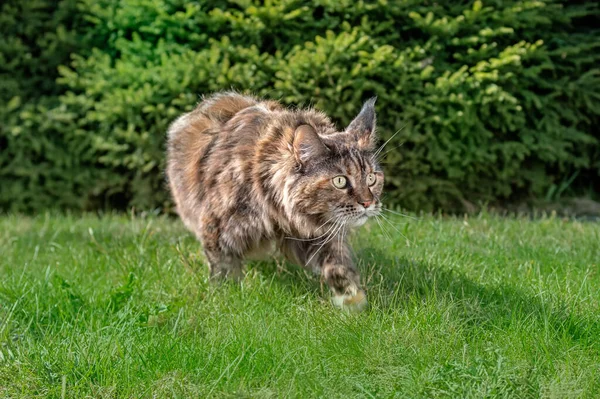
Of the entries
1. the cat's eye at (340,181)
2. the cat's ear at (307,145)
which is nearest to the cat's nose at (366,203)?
the cat's eye at (340,181)

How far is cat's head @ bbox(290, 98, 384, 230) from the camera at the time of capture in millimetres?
4094

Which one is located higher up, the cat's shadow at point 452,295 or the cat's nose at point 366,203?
the cat's nose at point 366,203

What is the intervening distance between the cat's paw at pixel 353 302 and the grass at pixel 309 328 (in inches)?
3.3

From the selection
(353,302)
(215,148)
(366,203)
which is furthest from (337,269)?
(215,148)

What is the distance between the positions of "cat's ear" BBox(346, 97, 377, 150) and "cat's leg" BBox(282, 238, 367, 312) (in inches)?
21.6

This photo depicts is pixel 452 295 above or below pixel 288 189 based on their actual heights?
below

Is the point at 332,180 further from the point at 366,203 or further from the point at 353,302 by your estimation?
the point at 353,302

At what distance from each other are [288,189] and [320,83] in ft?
12.0

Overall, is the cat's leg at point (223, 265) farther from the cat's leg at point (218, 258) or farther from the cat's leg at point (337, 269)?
the cat's leg at point (337, 269)

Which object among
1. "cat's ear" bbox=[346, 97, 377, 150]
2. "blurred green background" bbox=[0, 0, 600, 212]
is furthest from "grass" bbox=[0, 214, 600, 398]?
"blurred green background" bbox=[0, 0, 600, 212]

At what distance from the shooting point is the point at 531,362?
348cm

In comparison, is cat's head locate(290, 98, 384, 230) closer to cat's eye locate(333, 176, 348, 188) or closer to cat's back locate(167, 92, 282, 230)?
cat's eye locate(333, 176, 348, 188)

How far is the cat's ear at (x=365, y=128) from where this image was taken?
14.3 ft

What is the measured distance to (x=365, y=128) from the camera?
14.5 feet
